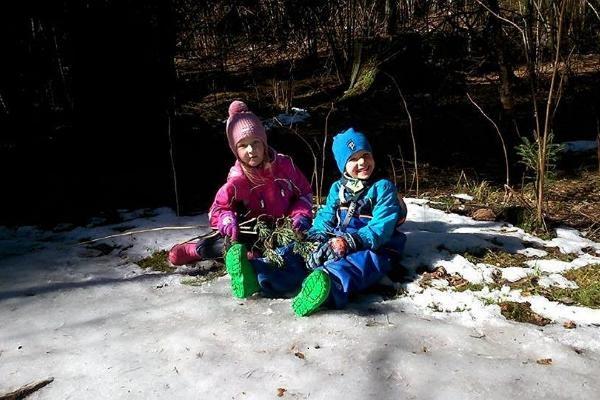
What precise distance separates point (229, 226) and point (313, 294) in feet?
2.75

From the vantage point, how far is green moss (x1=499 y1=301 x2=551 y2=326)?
2.57m

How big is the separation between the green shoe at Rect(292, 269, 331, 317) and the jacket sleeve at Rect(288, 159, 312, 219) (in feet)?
2.63

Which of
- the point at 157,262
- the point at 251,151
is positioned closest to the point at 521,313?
the point at 251,151

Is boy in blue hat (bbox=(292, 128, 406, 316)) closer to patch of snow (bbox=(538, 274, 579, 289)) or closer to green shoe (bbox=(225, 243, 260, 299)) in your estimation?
green shoe (bbox=(225, 243, 260, 299))

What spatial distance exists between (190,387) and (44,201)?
3.12 m

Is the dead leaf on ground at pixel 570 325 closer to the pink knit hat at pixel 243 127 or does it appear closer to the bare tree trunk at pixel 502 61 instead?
the pink knit hat at pixel 243 127

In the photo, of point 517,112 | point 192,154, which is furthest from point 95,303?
point 517,112

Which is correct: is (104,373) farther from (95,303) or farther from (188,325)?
(95,303)

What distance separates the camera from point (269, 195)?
3479mm

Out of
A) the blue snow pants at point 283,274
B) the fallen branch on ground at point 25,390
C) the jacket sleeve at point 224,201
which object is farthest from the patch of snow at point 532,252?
the fallen branch on ground at point 25,390

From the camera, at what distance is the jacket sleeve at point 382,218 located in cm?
297

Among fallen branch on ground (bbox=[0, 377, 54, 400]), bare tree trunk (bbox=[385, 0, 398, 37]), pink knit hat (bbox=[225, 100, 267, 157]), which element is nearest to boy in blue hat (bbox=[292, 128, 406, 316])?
pink knit hat (bbox=[225, 100, 267, 157])

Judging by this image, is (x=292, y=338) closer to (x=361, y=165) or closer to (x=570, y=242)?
(x=361, y=165)

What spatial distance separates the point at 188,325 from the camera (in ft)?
8.72
